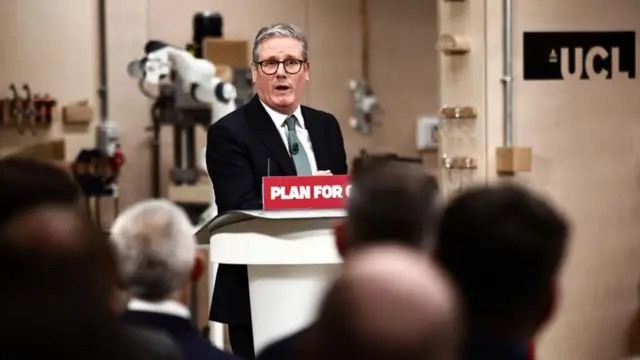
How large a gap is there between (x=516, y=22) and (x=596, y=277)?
118 cm

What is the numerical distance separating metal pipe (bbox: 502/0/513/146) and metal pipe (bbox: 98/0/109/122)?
2806 millimetres

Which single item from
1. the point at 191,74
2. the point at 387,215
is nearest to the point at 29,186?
the point at 387,215

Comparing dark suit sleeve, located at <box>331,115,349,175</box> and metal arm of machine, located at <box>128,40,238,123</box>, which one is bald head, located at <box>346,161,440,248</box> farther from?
metal arm of machine, located at <box>128,40,238,123</box>

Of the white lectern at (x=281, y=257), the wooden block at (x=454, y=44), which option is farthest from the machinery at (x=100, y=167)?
the white lectern at (x=281, y=257)

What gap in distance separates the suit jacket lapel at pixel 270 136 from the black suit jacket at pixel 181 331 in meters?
1.19

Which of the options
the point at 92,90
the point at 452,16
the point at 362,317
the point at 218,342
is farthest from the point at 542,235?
the point at 92,90

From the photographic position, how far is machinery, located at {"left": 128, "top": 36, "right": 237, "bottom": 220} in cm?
580

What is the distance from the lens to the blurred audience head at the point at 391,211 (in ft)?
5.99

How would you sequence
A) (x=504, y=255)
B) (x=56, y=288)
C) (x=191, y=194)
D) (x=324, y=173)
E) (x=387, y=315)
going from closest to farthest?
(x=387, y=315)
(x=56, y=288)
(x=504, y=255)
(x=324, y=173)
(x=191, y=194)

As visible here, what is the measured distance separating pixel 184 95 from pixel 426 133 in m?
2.16

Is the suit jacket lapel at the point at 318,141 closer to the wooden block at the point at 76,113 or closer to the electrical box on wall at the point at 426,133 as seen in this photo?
the wooden block at the point at 76,113

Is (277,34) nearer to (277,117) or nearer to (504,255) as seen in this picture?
(277,117)

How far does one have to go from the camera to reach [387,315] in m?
1.21

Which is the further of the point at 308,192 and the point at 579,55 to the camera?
the point at 579,55
